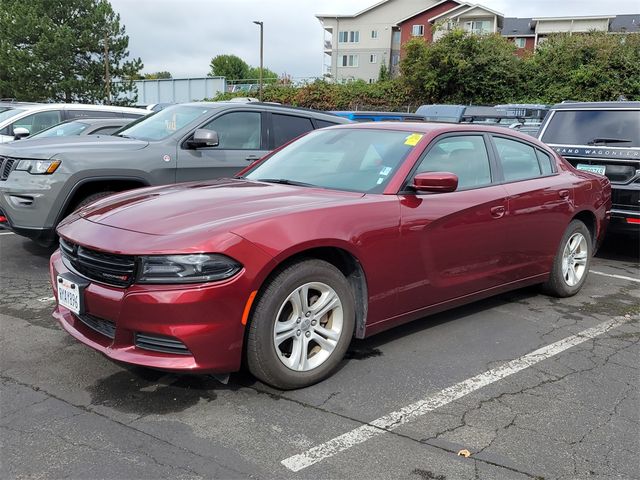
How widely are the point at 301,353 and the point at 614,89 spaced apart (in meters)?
33.0

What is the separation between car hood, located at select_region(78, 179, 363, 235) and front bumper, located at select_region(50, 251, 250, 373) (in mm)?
335

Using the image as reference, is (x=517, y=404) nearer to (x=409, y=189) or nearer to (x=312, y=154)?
(x=409, y=189)

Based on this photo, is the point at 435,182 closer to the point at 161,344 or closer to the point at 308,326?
the point at 308,326

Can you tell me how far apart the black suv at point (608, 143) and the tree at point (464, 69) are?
98.5 feet

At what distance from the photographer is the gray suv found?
5391 mm

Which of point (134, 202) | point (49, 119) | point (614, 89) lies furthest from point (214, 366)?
point (614, 89)

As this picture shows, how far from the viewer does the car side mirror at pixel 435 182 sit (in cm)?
362

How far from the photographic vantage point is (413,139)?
4066mm

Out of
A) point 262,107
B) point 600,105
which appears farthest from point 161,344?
point 600,105

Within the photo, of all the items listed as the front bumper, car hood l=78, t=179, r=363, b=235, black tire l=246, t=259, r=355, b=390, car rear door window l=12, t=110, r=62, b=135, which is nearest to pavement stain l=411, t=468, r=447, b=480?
black tire l=246, t=259, r=355, b=390

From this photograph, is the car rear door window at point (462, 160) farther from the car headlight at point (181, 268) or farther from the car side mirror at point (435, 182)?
the car headlight at point (181, 268)

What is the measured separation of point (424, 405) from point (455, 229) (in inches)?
52.2

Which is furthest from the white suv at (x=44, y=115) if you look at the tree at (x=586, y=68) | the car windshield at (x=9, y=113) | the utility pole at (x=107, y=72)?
the tree at (x=586, y=68)

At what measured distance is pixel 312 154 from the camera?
4395 mm
